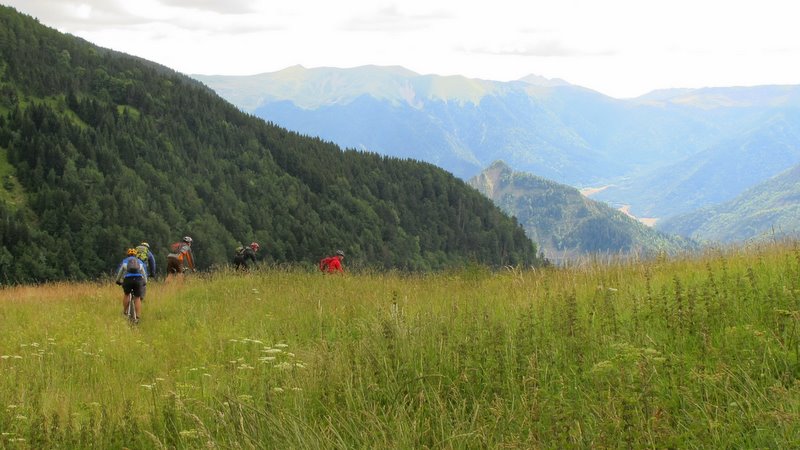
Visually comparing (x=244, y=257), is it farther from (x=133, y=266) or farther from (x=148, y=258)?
(x=133, y=266)

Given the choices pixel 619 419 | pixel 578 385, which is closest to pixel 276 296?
pixel 578 385

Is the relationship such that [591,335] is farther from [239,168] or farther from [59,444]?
[239,168]

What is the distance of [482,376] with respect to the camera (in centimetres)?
520

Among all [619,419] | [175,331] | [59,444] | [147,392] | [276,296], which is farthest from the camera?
[276,296]

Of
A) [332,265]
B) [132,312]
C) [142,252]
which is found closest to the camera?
[132,312]

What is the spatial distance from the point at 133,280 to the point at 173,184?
125 meters

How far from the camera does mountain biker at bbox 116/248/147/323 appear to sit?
12.4 m

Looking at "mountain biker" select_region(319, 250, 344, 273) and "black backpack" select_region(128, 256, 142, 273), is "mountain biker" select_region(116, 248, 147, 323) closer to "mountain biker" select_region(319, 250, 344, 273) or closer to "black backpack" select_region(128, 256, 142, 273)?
"black backpack" select_region(128, 256, 142, 273)

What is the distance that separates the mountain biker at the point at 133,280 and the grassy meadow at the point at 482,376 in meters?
2.80

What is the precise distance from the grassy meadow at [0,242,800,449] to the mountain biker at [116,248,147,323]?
9.20 ft

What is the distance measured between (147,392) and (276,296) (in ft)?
16.5

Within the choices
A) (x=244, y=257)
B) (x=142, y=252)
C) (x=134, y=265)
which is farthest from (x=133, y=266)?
(x=244, y=257)

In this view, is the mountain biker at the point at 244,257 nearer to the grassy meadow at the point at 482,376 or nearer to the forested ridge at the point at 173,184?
the grassy meadow at the point at 482,376

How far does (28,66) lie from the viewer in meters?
137
